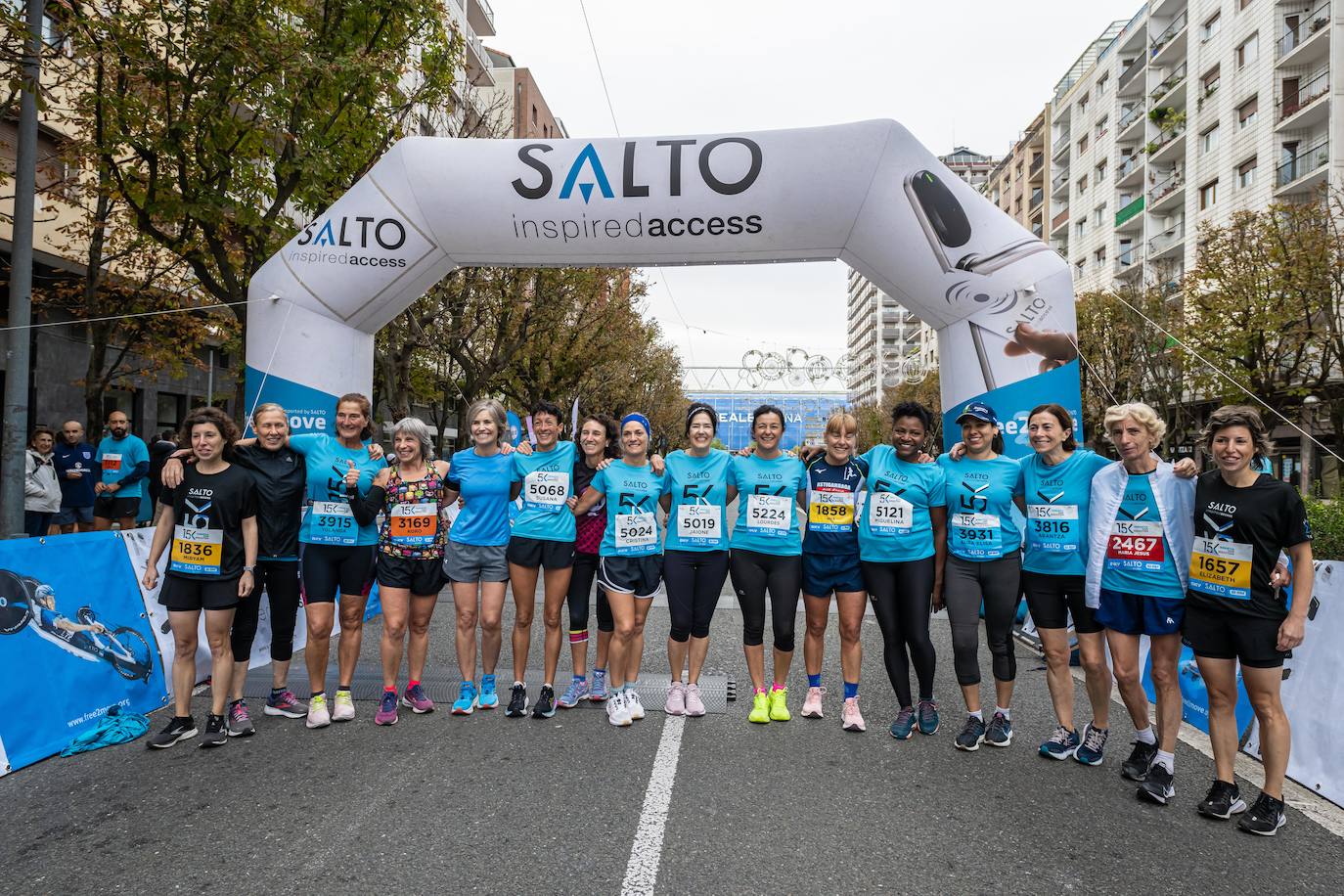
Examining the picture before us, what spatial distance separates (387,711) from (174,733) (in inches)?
44.8

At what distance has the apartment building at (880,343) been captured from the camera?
98125 millimetres

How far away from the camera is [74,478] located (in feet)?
37.8

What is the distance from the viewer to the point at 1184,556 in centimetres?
422

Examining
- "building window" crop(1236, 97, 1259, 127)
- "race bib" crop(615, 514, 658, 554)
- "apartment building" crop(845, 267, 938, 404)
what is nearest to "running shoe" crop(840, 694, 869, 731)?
"race bib" crop(615, 514, 658, 554)

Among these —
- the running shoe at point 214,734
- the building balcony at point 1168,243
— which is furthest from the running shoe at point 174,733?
the building balcony at point 1168,243

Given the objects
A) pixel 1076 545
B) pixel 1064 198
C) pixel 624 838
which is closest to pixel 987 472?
pixel 1076 545

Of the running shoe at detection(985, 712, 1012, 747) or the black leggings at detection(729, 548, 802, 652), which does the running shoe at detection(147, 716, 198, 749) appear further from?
the running shoe at detection(985, 712, 1012, 747)

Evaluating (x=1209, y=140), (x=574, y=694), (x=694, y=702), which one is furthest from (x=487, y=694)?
(x=1209, y=140)

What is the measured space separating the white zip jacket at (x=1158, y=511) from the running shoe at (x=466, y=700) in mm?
3703

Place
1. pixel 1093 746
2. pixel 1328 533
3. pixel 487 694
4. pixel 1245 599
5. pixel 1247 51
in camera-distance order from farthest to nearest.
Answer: pixel 1247 51 → pixel 1328 533 → pixel 487 694 → pixel 1093 746 → pixel 1245 599

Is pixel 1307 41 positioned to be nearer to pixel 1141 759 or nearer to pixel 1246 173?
pixel 1246 173

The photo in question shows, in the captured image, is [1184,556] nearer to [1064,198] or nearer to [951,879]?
[951,879]

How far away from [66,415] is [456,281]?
8566 millimetres

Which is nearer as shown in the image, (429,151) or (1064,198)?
(429,151)
